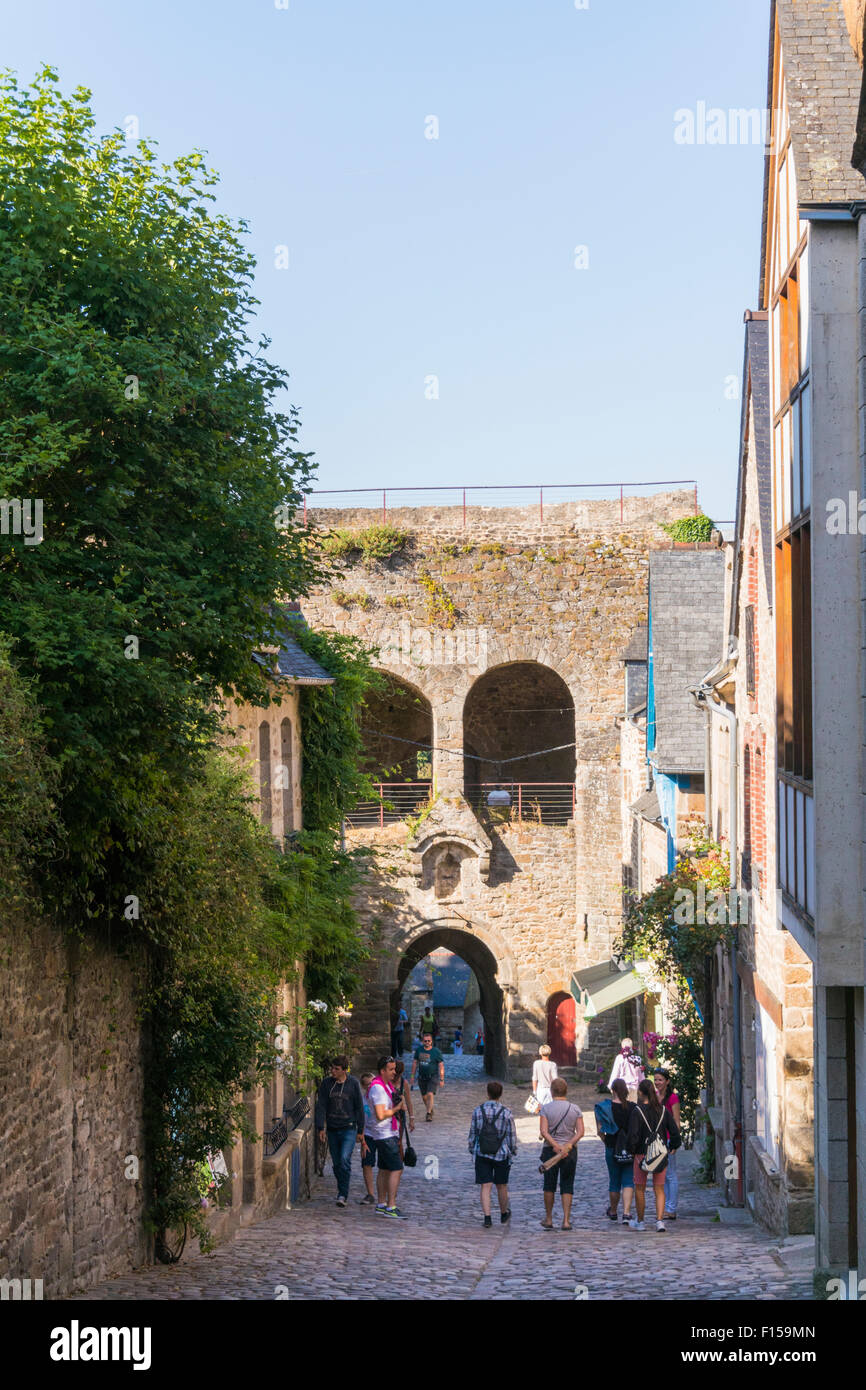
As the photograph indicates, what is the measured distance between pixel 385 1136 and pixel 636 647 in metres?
14.4

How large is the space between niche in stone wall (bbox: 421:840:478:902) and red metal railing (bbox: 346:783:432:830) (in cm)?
92

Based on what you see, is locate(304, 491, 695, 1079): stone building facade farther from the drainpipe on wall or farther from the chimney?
the chimney

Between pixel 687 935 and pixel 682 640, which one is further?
pixel 682 640

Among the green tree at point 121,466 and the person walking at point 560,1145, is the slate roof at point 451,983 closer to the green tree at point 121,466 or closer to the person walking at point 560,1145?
the person walking at point 560,1145

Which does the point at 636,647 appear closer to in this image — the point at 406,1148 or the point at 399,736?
the point at 399,736

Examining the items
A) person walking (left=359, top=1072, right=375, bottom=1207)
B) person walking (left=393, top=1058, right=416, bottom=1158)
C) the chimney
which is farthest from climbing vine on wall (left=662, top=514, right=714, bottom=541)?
the chimney

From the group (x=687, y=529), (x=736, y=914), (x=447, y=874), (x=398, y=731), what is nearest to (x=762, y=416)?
(x=736, y=914)

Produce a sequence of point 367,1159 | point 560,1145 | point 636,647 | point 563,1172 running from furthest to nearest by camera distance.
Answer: point 636,647 < point 367,1159 < point 563,1172 < point 560,1145

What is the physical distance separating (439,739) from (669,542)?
18.1 ft

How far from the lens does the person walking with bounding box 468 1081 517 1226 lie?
11430mm

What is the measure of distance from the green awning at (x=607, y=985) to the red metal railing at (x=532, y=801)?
337 centimetres

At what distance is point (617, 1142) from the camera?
11578 mm

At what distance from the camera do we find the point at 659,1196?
1140 centimetres

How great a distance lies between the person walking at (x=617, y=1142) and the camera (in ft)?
37.6
